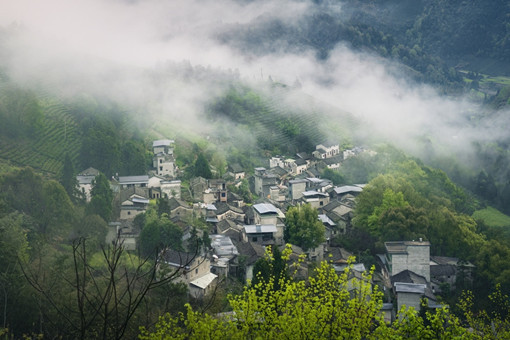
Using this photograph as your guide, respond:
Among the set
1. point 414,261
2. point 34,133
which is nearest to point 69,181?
point 34,133

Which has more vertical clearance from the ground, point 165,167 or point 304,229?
point 304,229

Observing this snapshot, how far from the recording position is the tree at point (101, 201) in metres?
22.5

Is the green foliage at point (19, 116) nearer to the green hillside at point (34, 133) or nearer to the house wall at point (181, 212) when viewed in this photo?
the green hillside at point (34, 133)

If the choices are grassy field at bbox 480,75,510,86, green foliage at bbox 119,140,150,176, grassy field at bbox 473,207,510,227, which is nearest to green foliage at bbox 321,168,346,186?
grassy field at bbox 473,207,510,227

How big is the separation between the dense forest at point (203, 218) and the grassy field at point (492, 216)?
20cm

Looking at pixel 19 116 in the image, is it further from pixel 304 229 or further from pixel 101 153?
pixel 304 229

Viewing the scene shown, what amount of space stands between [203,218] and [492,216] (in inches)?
867

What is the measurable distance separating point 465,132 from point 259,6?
65.7 meters

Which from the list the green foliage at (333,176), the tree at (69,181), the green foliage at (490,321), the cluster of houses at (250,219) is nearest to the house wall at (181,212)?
the cluster of houses at (250,219)

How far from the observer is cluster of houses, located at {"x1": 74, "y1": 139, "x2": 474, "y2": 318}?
19344mm

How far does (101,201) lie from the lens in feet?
74.6

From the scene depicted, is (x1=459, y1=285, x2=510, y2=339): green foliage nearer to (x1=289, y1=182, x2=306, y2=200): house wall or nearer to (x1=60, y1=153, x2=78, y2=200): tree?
(x1=289, y1=182, x2=306, y2=200): house wall

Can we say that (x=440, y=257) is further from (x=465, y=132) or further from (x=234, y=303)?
(x=465, y=132)

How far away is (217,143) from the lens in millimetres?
39156
